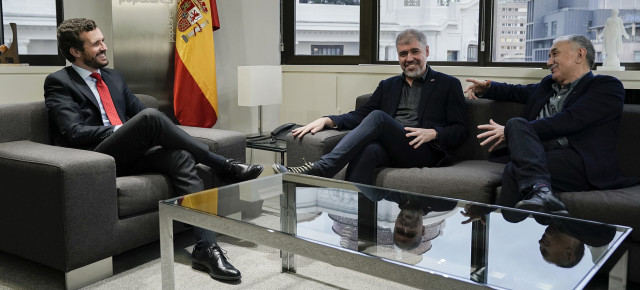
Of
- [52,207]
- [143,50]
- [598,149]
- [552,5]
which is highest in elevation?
[552,5]

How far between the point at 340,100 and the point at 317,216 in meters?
2.42

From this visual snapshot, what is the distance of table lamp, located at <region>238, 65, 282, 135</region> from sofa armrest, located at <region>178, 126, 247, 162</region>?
74 cm

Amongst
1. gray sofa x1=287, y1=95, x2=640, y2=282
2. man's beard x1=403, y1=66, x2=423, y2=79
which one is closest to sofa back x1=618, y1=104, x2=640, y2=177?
gray sofa x1=287, y1=95, x2=640, y2=282

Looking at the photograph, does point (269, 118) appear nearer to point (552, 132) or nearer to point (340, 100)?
point (340, 100)

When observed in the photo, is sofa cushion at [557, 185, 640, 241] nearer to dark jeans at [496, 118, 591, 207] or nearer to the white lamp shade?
dark jeans at [496, 118, 591, 207]

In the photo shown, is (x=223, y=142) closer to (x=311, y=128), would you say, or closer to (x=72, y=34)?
(x=311, y=128)

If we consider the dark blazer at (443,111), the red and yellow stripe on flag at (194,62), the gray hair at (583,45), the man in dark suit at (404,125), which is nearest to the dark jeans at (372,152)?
the man in dark suit at (404,125)

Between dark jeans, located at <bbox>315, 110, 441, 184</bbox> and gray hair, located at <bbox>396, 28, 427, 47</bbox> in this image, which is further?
gray hair, located at <bbox>396, 28, 427, 47</bbox>

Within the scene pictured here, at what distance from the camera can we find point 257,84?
13.6 ft

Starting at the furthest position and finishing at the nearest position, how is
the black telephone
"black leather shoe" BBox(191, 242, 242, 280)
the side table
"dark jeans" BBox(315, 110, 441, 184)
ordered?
the black telephone
the side table
"dark jeans" BBox(315, 110, 441, 184)
"black leather shoe" BBox(191, 242, 242, 280)

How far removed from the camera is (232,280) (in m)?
2.62

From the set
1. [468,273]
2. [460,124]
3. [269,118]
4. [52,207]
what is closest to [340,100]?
[269,118]

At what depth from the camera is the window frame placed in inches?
161

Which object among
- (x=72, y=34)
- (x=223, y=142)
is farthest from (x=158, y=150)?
(x=72, y=34)
